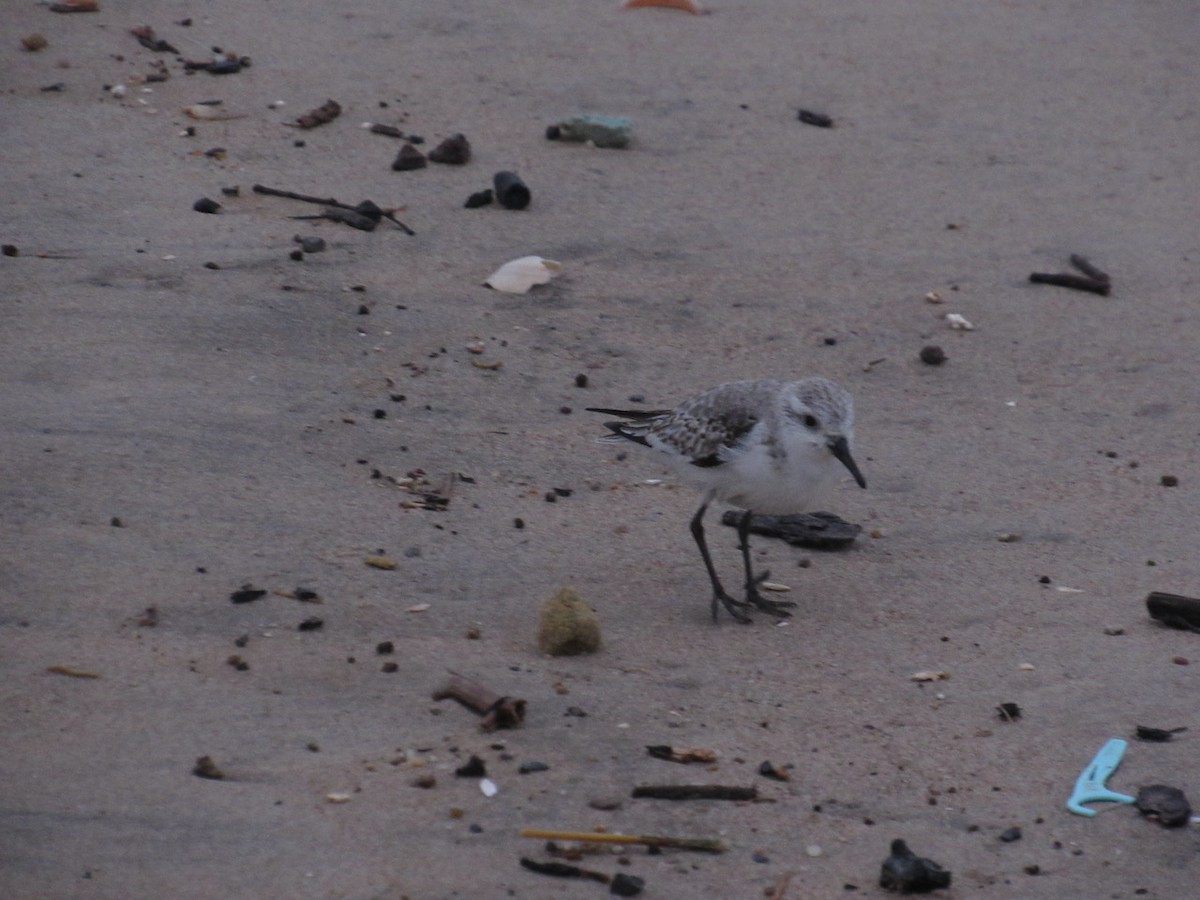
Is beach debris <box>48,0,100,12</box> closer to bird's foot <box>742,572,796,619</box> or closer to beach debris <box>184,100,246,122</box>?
beach debris <box>184,100,246,122</box>

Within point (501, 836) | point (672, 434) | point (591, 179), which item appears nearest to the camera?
point (501, 836)

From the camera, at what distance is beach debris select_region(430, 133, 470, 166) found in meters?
9.26

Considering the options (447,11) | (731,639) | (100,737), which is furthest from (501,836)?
(447,11)

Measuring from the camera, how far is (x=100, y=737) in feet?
14.4

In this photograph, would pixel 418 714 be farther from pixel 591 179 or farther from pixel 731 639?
pixel 591 179

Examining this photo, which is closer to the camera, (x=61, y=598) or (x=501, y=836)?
(x=501, y=836)

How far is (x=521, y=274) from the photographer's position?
8.08m

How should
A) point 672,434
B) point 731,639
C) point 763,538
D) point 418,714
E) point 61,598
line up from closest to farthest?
point 418,714 < point 61,598 < point 731,639 < point 672,434 < point 763,538

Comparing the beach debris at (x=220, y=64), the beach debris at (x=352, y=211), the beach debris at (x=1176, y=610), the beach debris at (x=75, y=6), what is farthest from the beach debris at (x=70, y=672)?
the beach debris at (x=75, y=6)

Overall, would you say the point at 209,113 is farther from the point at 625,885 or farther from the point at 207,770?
the point at 625,885

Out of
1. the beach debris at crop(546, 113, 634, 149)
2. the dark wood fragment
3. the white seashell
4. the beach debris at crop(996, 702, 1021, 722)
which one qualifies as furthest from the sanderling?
the beach debris at crop(546, 113, 634, 149)

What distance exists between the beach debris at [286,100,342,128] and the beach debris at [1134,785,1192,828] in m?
6.85

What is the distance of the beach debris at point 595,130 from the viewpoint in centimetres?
959

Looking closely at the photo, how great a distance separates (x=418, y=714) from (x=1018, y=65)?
8.42 meters
